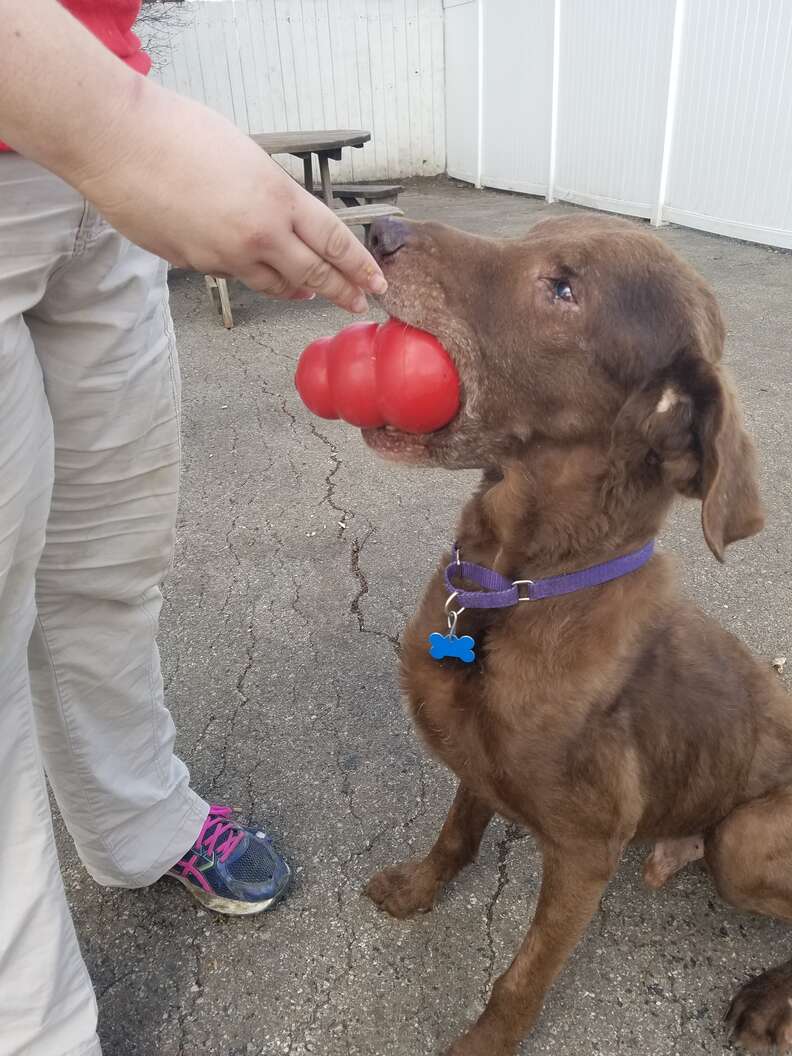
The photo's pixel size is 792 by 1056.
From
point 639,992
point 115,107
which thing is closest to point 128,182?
point 115,107

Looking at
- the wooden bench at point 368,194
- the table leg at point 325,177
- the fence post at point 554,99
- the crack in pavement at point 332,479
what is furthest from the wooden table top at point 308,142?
the fence post at point 554,99

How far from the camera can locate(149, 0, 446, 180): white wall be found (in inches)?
544

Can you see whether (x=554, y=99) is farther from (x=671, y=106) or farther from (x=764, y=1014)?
(x=764, y=1014)

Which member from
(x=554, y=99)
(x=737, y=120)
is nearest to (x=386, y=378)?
(x=737, y=120)

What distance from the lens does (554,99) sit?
11820mm

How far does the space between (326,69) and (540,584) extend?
15563 millimetres

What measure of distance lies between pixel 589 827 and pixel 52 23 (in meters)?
1.72

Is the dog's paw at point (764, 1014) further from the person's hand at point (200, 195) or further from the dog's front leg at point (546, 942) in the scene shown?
the person's hand at point (200, 195)

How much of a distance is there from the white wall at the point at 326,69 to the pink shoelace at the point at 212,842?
13918 millimetres

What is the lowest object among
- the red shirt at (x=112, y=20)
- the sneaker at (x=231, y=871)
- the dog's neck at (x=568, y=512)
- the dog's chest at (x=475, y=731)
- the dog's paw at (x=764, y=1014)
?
the dog's paw at (x=764, y=1014)

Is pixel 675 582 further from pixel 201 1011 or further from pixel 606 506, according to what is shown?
pixel 201 1011

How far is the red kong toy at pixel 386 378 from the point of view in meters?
1.61

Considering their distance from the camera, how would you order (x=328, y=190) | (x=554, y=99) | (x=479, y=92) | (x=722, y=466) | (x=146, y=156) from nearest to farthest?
(x=146, y=156) < (x=722, y=466) < (x=328, y=190) < (x=554, y=99) < (x=479, y=92)

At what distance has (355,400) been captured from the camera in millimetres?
1658
